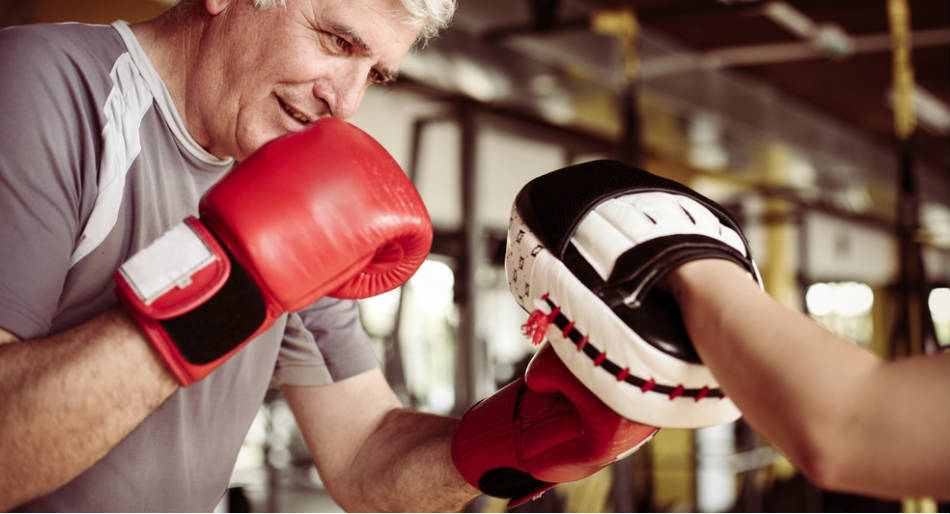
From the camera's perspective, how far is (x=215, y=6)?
139 centimetres

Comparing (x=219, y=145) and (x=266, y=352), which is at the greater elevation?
(x=219, y=145)

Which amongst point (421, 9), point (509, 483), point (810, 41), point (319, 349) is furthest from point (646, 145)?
point (509, 483)

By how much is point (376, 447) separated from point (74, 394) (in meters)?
0.71

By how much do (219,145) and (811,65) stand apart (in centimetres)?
800

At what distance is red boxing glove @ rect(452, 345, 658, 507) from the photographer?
1064 millimetres

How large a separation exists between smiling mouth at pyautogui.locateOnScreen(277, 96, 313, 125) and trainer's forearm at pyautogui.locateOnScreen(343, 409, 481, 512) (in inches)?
22.2

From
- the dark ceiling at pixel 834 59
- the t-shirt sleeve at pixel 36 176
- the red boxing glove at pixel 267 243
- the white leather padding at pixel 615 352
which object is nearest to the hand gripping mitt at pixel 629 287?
the white leather padding at pixel 615 352

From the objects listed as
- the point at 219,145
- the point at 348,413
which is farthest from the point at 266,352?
the point at 219,145

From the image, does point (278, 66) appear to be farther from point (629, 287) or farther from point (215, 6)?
point (629, 287)

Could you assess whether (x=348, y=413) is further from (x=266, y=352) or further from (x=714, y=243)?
(x=714, y=243)

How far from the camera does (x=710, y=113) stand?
327 inches

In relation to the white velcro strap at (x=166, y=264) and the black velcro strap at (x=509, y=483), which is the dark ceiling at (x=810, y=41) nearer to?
the black velcro strap at (x=509, y=483)

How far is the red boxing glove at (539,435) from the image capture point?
3.49 feet

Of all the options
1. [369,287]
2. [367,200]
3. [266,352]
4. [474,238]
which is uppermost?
[367,200]
